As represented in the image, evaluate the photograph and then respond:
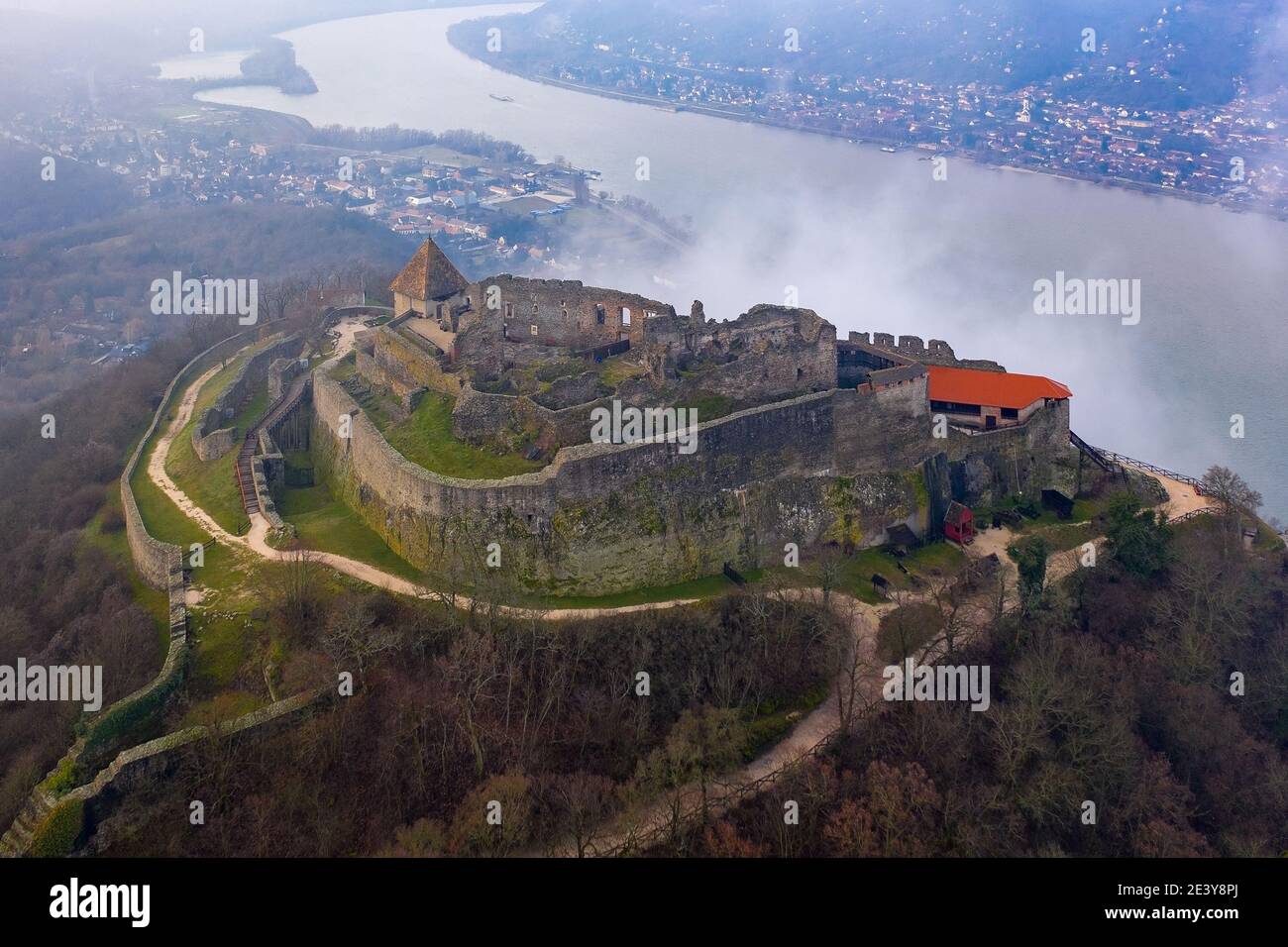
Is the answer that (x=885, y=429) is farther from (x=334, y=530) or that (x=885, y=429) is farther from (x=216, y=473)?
(x=216, y=473)

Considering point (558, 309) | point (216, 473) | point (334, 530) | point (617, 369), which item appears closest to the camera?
point (334, 530)

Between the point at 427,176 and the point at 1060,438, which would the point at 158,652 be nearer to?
the point at 1060,438

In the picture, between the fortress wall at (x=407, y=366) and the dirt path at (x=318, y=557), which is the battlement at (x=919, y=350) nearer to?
the dirt path at (x=318, y=557)

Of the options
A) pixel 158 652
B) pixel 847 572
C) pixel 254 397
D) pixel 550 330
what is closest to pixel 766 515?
pixel 847 572

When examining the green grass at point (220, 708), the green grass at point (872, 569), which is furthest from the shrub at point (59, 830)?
the green grass at point (872, 569)

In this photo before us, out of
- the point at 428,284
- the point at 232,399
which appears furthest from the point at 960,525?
the point at 232,399

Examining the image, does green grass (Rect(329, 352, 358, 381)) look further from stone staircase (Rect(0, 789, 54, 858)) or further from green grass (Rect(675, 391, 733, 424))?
stone staircase (Rect(0, 789, 54, 858))
